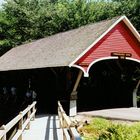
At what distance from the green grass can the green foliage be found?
32.6 meters

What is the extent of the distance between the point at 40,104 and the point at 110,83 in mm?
5287

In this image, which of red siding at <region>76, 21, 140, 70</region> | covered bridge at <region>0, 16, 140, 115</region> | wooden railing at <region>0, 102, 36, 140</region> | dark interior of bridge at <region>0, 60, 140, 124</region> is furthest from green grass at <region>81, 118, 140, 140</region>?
dark interior of bridge at <region>0, 60, 140, 124</region>

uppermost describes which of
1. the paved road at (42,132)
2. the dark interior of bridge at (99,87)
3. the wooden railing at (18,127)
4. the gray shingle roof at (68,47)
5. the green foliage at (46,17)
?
the green foliage at (46,17)

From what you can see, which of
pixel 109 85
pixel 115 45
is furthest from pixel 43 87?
pixel 115 45

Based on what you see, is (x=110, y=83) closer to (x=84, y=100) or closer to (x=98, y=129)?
(x=84, y=100)

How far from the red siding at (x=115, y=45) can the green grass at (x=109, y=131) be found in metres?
5.65

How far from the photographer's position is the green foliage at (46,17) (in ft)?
153

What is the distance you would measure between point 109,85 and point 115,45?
17.4 ft

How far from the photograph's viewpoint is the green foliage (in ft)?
153

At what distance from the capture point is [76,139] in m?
5.59

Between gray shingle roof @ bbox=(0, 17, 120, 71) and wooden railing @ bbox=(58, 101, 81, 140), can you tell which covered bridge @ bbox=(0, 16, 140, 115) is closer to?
gray shingle roof @ bbox=(0, 17, 120, 71)

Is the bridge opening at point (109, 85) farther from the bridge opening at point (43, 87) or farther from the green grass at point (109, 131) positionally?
the green grass at point (109, 131)

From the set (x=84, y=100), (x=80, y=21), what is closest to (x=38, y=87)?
(x=84, y=100)

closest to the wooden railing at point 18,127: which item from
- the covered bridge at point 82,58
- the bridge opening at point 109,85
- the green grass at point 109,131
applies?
the green grass at point 109,131
